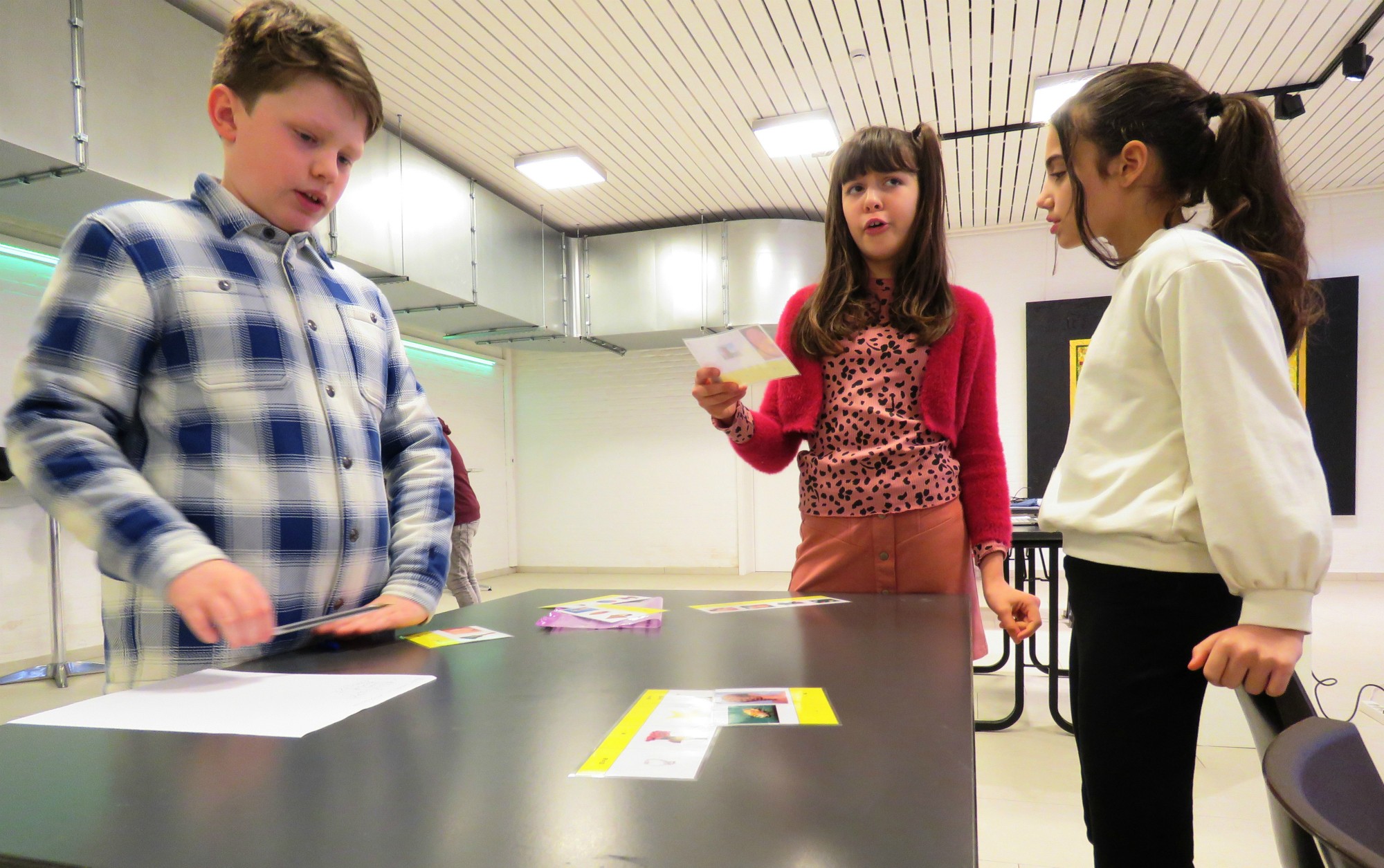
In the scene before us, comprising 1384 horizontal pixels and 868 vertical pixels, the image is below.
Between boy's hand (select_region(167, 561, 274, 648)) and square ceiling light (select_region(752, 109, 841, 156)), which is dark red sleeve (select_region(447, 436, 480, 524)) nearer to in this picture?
square ceiling light (select_region(752, 109, 841, 156))

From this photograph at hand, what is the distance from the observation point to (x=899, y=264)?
57.3 inches

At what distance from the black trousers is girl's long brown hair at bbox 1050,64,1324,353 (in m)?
0.36

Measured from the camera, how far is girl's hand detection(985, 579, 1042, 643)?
3.83 ft

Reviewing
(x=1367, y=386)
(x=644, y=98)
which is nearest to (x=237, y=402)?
(x=644, y=98)

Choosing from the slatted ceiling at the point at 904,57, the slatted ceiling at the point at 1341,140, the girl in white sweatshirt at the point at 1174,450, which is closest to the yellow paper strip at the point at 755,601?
the girl in white sweatshirt at the point at 1174,450

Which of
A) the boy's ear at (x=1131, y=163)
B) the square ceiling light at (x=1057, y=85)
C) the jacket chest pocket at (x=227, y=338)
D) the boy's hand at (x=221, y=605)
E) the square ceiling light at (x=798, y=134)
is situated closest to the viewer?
the boy's hand at (x=221, y=605)

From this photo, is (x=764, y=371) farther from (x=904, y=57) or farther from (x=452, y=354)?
(x=452, y=354)

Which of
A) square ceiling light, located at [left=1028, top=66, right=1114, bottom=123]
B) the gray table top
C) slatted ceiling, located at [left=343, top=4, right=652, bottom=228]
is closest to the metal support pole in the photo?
slatted ceiling, located at [left=343, top=4, right=652, bottom=228]

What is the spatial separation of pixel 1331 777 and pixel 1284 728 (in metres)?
0.16

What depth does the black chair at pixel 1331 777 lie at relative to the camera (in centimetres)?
39

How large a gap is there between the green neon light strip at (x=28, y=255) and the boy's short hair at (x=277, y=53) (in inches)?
138

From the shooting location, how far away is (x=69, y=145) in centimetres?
278

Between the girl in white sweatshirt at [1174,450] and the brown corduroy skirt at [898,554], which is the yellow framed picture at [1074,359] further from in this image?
the girl in white sweatshirt at [1174,450]

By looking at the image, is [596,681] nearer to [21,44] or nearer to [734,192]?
[21,44]
